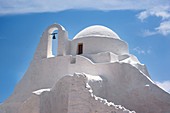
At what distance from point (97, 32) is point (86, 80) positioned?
22.7 ft

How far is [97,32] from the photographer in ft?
66.7

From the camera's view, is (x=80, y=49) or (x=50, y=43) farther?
(x=50, y=43)

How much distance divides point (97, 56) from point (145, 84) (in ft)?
12.9

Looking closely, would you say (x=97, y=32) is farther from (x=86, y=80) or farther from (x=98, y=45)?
(x=86, y=80)

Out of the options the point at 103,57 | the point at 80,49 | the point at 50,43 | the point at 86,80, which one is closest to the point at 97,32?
the point at 80,49

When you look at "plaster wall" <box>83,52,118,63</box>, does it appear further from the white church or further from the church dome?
the church dome

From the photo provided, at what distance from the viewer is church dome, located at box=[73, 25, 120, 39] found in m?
20.2

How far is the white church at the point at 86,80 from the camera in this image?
13930 millimetres

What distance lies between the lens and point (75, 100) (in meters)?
13.8

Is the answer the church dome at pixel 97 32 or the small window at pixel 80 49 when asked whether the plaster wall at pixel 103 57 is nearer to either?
the small window at pixel 80 49

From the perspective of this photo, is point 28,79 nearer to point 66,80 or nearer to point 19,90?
point 19,90

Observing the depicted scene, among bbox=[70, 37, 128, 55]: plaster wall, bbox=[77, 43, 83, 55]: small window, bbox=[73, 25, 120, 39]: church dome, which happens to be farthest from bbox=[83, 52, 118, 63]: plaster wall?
bbox=[73, 25, 120, 39]: church dome

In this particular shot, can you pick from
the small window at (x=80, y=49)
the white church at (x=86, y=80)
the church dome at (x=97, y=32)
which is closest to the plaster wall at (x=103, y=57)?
Result: the white church at (x=86, y=80)

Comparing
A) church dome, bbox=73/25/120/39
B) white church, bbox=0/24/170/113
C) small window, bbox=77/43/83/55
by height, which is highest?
church dome, bbox=73/25/120/39
